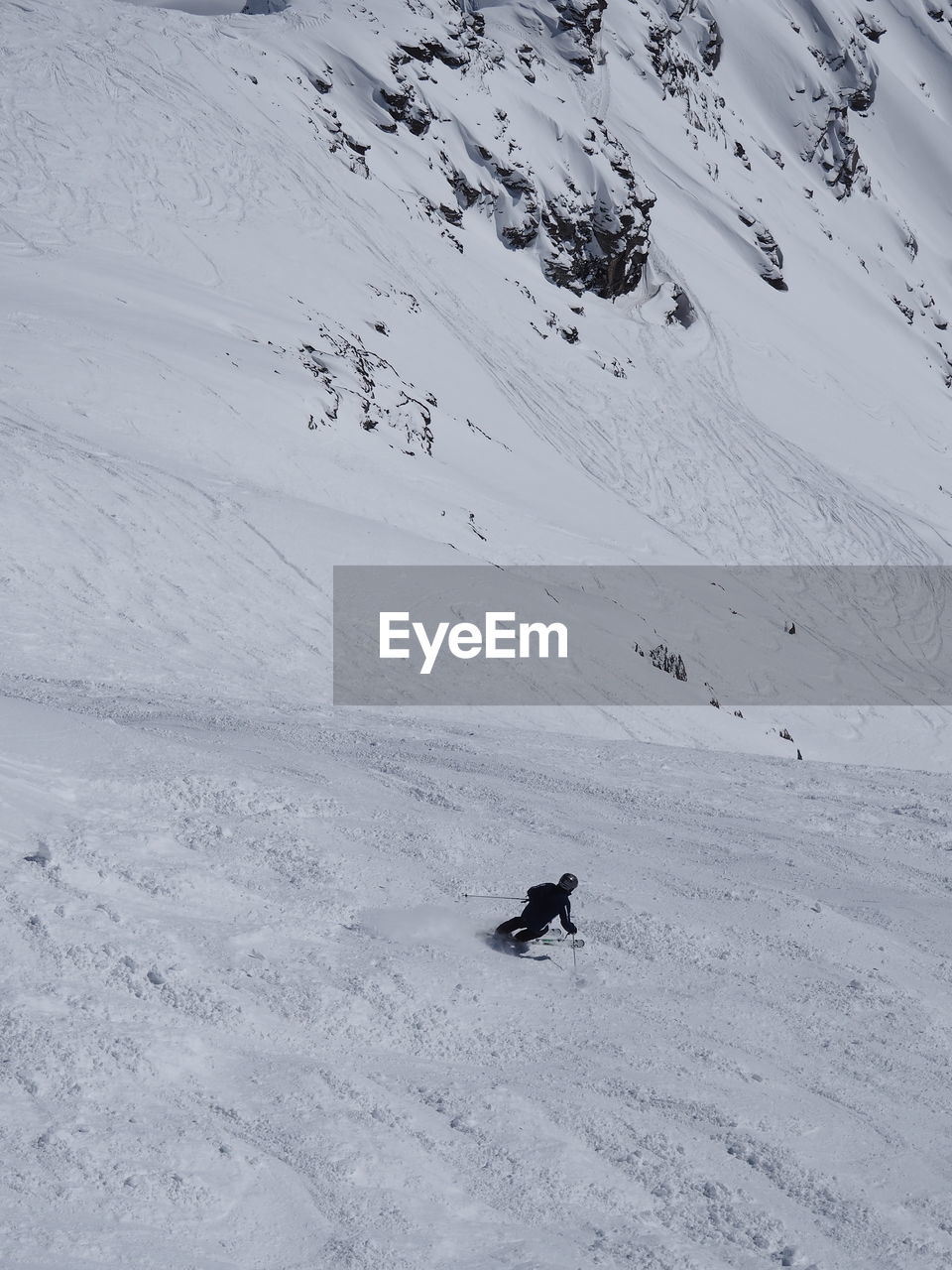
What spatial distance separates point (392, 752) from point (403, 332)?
916 inches

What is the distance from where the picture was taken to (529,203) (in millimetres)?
43219

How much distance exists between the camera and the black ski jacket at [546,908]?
22.0 ft

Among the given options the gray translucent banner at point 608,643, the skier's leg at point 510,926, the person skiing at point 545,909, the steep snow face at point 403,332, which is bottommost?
the steep snow face at point 403,332

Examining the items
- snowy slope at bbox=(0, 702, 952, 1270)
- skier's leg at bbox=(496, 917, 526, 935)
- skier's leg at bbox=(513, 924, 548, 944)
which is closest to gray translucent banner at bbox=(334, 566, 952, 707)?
snowy slope at bbox=(0, 702, 952, 1270)

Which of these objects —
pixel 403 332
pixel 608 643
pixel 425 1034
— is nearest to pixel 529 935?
pixel 425 1034

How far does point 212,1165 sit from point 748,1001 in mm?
3411

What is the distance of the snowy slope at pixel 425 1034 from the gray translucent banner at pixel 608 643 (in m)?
6.18

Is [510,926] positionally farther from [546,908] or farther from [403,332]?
[403,332]

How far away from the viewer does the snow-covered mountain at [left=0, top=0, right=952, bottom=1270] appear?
15.9 ft

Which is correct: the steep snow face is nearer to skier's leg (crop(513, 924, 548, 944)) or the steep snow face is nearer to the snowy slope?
the snowy slope

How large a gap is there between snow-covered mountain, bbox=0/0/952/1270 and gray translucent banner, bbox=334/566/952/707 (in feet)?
2.39

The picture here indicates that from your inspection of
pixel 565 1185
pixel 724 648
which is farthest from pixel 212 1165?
pixel 724 648

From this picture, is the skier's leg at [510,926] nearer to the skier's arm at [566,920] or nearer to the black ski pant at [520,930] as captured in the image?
the black ski pant at [520,930]

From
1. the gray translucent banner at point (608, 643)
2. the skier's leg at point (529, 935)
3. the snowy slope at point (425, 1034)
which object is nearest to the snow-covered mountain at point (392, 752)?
the snowy slope at point (425, 1034)
